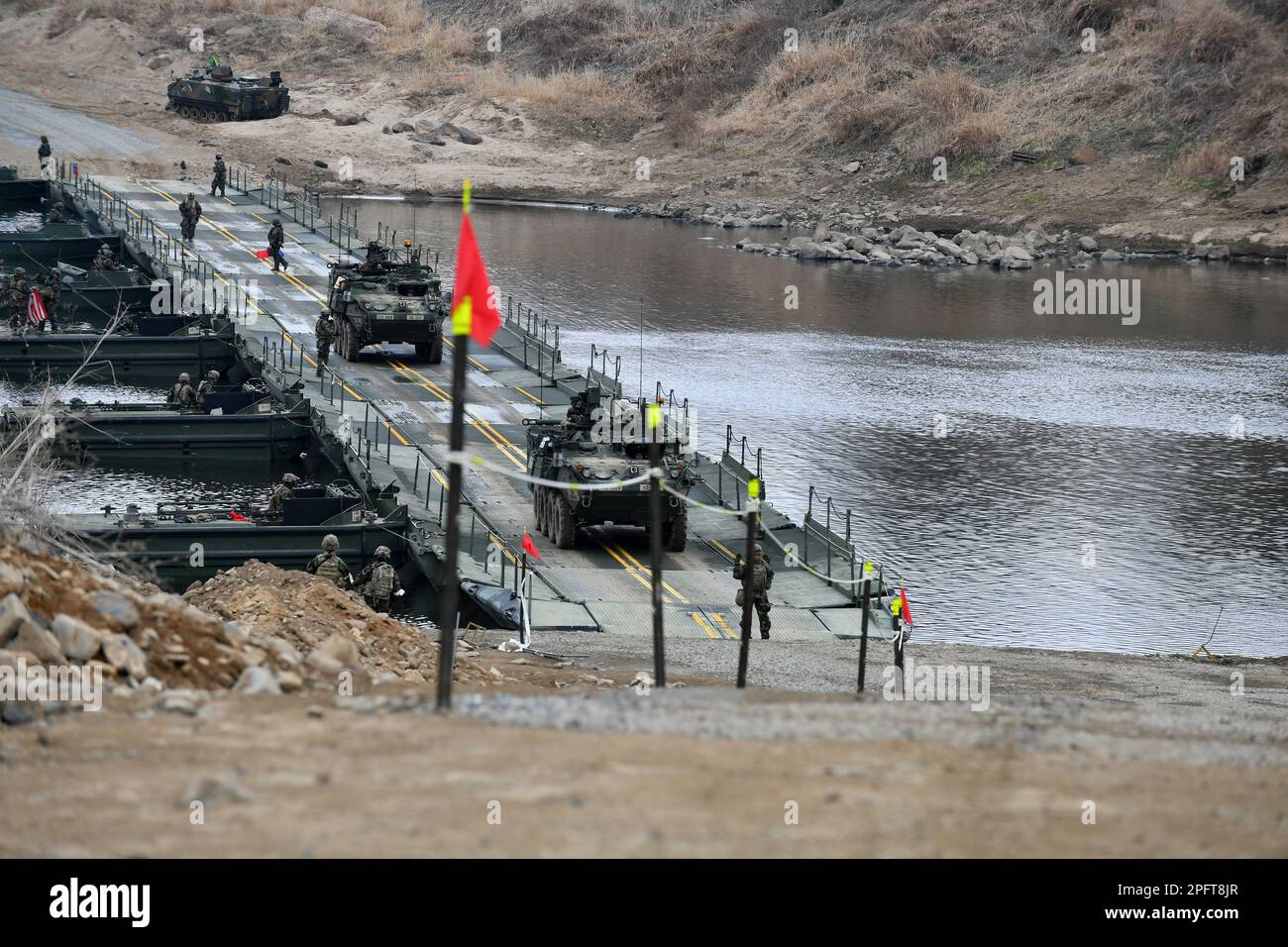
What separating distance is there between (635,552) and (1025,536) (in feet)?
31.3

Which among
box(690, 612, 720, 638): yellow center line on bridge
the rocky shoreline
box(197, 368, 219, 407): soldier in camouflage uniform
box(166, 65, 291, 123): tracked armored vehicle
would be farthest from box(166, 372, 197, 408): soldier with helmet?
box(166, 65, 291, 123): tracked armored vehicle

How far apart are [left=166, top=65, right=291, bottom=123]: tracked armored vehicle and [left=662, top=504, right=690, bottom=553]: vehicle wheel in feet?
245

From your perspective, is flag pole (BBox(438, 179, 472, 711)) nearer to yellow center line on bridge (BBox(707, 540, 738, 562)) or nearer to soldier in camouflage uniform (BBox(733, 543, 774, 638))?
soldier in camouflage uniform (BBox(733, 543, 774, 638))

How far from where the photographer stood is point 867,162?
104 metres

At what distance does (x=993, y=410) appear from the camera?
54.3m

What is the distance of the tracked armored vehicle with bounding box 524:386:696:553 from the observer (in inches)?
1344

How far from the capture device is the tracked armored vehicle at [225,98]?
4094 inches

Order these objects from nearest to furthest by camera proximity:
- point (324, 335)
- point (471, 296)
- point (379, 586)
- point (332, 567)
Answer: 1. point (471, 296)
2. point (332, 567)
3. point (379, 586)
4. point (324, 335)

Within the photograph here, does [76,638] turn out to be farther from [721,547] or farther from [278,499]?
[721,547]

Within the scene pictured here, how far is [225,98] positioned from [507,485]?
232 ft

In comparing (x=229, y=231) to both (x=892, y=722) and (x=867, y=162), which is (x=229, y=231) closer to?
(x=867, y=162)

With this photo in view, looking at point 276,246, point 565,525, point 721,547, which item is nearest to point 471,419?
point 565,525
